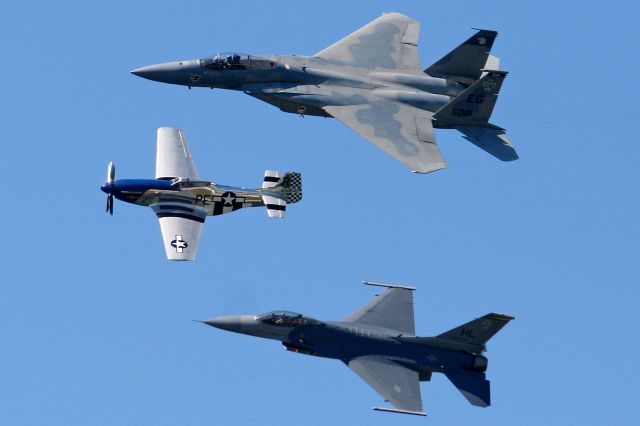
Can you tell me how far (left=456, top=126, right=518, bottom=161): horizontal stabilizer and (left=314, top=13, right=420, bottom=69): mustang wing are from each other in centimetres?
528

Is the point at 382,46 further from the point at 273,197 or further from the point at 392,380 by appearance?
the point at 392,380

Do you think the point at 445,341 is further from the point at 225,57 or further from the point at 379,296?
the point at 225,57

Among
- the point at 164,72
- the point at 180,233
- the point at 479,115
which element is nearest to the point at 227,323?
the point at 180,233

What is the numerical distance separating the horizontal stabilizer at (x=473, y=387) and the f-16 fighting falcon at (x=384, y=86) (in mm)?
8167

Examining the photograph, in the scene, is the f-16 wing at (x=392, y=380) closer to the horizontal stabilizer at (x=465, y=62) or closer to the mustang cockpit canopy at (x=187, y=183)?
the mustang cockpit canopy at (x=187, y=183)

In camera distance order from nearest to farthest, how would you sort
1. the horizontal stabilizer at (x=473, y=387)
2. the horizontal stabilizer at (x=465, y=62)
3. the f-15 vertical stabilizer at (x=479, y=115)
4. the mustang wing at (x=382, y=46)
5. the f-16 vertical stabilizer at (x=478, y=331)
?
the horizontal stabilizer at (x=473, y=387), the f-16 vertical stabilizer at (x=478, y=331), the f-15 vertical stabilizer at (x=479, y=115), the horizontal stabilizer at (x=465, y=62), the mustang wing at (x=382, y=46)

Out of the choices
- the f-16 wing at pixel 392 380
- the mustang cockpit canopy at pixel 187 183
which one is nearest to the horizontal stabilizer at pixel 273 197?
the mustang cockpit canopy at pixel 187 183

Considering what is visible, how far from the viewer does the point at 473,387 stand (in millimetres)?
75062

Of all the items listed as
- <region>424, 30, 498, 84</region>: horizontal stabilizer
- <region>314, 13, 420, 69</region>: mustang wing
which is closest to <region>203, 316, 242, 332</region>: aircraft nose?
<region>314, 13, 420, 69</region>: mustang wing

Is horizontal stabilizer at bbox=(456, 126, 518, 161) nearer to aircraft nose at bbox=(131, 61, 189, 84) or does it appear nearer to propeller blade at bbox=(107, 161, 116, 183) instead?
aircraft nose at bbox=(131, 61, 189, 84)

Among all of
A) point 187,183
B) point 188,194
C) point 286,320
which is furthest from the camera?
point 187,183

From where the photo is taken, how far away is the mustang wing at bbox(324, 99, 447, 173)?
78312mm

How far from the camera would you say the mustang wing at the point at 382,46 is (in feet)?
277

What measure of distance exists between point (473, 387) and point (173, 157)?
52.3 feet
